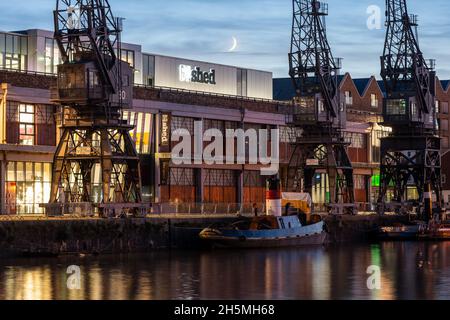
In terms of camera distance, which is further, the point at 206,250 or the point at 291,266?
the point at 206,250

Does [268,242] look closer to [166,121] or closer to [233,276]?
[166,121]

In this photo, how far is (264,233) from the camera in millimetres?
81250

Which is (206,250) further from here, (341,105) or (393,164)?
(393,164)

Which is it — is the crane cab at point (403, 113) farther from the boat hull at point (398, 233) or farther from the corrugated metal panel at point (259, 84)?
the boat hull at point (398, 233)

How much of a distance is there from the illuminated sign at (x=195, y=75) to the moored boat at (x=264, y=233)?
2185cm

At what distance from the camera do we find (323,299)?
51.4m

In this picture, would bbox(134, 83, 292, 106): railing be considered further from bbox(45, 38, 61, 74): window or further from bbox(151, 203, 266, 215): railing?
bbox(151, 203, 266, 215): railing

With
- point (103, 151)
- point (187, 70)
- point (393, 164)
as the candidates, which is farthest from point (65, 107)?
point (393, 164)

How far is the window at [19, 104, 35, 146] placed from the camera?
86.5m

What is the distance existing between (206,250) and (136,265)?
13959 millimetres

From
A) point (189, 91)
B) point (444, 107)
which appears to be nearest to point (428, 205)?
point (189, 91)

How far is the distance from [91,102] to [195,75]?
26.5 meters

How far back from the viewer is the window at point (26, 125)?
8650 centimetres

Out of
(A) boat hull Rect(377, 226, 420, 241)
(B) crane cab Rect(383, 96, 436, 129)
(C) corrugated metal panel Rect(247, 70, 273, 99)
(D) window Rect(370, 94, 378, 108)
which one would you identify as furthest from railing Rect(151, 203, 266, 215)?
(D) window Rect(370, 94, 378, 108)
